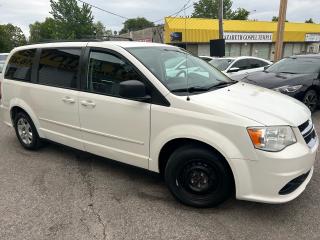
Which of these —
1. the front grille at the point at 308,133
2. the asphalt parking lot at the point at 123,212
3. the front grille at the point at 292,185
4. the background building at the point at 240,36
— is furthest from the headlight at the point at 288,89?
the background building at the point at 240,36

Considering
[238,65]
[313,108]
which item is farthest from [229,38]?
[313,108]

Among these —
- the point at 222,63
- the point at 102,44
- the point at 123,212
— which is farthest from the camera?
the point at 222,63

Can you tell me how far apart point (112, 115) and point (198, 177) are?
122cm

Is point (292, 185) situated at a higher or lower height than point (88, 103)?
lower

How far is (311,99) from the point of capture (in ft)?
24.7

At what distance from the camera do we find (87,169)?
464 centimetres

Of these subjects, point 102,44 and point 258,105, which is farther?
point 102,44

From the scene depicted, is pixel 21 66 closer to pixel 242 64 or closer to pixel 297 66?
pixel 297 66

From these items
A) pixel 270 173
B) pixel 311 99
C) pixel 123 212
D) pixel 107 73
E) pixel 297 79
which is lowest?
pixel 123 212

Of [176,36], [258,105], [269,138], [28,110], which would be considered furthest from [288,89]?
[176,36]

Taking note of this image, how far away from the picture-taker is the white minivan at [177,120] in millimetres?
3055

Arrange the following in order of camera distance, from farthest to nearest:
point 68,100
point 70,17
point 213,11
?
point 213,11 < point 70,17 < point 68,100

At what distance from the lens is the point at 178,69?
394 centimetres

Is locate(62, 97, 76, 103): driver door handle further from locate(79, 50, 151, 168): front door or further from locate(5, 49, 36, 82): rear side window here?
locate(5, 49, 36, 82): rear side window
